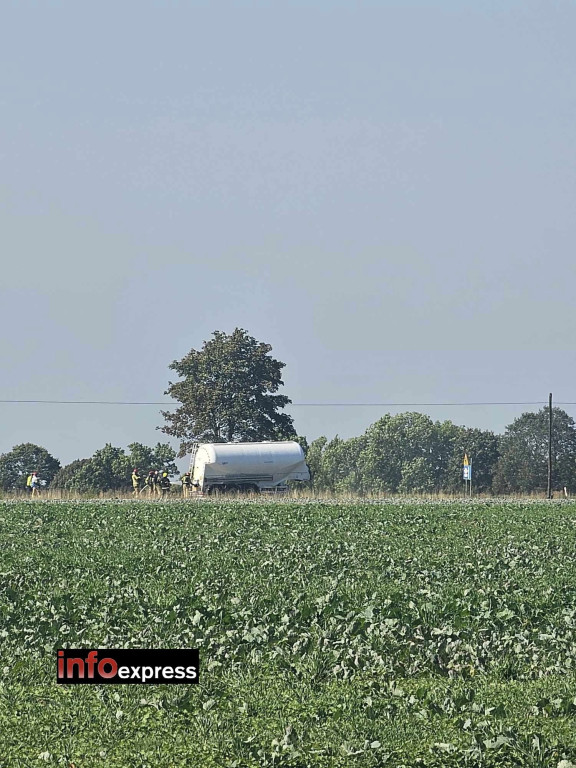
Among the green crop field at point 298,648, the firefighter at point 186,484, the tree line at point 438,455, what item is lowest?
the green crop field at point 298,648

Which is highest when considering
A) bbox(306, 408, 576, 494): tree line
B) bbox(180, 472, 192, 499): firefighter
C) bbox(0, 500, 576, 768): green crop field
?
bbox(306, 408, 576, 494): tree line

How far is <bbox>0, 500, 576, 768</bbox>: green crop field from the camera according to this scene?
973 cm

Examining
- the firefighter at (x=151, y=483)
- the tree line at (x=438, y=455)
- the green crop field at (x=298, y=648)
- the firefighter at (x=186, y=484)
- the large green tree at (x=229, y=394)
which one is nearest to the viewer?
the green crop field at (x=298, y=648)

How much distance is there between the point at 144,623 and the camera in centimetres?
1487

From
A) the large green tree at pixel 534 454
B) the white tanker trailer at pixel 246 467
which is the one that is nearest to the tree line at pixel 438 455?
the large green tree at pixel 534 454

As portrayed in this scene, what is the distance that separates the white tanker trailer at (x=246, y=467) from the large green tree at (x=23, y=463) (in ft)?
182

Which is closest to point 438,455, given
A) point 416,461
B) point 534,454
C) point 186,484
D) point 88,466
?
point 416,461

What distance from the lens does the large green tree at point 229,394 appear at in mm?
81938

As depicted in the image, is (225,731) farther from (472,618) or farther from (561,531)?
(561,531)

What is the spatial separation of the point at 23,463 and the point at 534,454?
54.5 metres

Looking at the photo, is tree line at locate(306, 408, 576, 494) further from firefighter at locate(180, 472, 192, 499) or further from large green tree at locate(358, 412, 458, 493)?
firefighter at locate(180, 472, 192, 499)

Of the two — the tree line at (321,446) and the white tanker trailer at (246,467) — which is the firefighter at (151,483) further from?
the tree line at (321,446)

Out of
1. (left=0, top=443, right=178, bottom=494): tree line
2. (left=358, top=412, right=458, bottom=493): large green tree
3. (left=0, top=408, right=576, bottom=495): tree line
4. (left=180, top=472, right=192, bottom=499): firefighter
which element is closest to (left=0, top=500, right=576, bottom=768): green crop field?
(left=180, top=472, right=192, bottom=499): firefighter

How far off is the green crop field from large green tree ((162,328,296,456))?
5547 cm
